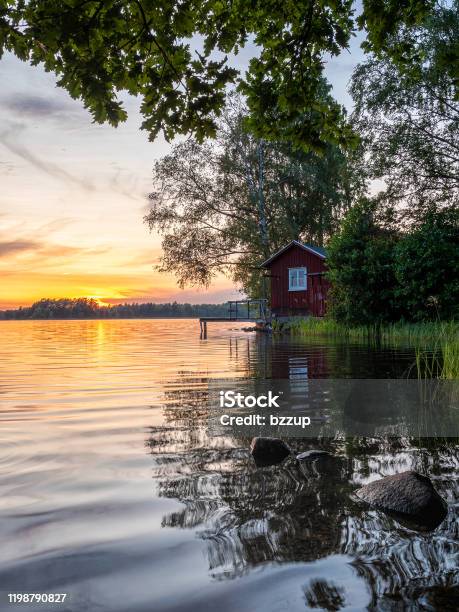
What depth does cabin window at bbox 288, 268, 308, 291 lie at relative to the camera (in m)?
37.4

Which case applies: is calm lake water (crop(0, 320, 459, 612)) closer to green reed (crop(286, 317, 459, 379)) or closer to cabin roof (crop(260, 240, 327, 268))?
green reed (crop(286, 317, 459, 379))

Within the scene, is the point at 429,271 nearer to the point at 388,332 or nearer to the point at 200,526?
the point at 388,332

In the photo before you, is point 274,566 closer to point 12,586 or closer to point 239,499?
point 239,499

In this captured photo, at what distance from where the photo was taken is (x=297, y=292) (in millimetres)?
38031

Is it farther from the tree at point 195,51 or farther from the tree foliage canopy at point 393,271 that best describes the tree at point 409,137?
the tree at point 195,51

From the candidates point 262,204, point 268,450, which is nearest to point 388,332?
point 262,204

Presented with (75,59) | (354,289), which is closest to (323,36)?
(75,59)

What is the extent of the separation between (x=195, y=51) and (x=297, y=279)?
32.0 meters

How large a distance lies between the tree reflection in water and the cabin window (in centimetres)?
3214

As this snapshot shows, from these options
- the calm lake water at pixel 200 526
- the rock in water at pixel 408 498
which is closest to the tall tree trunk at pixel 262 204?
the calm lake water at pixel 200 526

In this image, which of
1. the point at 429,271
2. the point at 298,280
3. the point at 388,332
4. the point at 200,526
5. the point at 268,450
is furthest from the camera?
the point at 298,280

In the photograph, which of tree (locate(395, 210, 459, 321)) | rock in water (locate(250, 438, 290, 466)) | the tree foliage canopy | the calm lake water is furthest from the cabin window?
rock in water (locate(250, 438, 290, 466))

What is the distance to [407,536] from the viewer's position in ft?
10.8

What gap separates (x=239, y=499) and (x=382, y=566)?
48.7 inches
